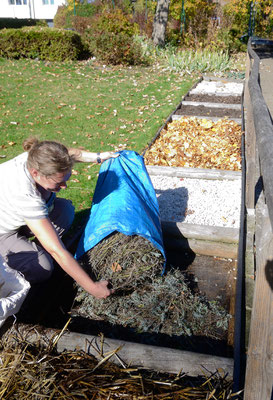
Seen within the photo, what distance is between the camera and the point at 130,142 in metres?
6.32

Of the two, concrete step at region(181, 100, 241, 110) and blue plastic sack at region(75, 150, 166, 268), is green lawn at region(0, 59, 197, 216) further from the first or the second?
blue plastic sack at region(75, 150, 166, 268)

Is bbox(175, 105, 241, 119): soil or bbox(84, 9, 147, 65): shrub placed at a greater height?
bbox(84, 9, 147, 65): shrub

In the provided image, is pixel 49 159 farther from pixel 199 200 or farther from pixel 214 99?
pixel 214 99

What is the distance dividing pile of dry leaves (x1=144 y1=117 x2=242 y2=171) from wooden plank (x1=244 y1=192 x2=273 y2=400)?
385 cm

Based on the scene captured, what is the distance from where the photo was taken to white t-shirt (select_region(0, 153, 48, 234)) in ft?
8.07

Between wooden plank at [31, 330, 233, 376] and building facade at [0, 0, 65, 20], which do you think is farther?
building facade at [0, 0, 65, 20]

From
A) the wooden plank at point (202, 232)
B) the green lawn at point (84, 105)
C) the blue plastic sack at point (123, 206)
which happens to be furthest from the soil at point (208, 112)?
the blue plastic sack at point (123, 206)

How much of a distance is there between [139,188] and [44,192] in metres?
0.92

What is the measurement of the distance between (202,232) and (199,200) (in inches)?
40.4

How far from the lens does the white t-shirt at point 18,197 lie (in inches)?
96.8

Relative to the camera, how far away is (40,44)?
12.8 meters

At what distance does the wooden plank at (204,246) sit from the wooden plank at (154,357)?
1.58 meters

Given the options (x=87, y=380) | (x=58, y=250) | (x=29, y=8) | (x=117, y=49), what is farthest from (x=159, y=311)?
(x=29, y=8)

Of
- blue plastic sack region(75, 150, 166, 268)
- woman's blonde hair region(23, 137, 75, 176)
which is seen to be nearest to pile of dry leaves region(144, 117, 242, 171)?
blue plastic sack region(75, 150, 166, 268)
